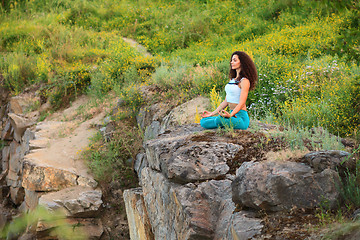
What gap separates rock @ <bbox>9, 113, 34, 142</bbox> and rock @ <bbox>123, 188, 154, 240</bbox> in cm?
763

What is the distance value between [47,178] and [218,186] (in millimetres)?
5789

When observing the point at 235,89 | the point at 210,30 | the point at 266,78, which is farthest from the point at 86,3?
the point at 235,89

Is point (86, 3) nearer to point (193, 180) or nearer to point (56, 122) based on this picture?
point (56, 122)

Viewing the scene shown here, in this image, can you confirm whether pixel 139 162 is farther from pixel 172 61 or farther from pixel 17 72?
pixel 17 72

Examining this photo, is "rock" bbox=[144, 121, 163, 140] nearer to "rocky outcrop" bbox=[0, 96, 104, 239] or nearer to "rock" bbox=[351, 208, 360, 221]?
"rocky outcrop" bbox=[0, 96, 104, 239]

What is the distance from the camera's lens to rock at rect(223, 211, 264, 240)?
297 cm

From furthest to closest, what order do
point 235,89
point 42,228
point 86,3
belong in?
point 86,3, point 42,228, point 235,89

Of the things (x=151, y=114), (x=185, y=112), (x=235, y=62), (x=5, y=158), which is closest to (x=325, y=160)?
(x=235, y=62)

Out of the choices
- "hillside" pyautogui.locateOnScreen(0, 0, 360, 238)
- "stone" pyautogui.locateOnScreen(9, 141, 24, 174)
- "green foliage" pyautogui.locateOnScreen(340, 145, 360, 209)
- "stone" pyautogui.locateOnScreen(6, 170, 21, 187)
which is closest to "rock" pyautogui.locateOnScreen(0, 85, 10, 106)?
"hillside" pyautogui.locateOnScreen(0, 0, 360, 238)

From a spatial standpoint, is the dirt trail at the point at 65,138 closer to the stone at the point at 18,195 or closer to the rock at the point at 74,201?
the rock at the point at 74,201

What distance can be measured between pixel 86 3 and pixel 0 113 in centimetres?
957

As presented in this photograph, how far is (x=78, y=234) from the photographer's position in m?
7.48

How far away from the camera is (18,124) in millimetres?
12297

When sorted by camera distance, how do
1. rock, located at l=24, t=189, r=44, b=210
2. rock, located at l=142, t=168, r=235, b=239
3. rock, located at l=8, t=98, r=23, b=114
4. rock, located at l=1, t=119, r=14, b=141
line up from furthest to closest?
rock, located at l=8, t=98, r=23, b=114 → rock, located at l=1, t=119, r=14, b=141 → rock, located at l=24, t=189, r=44, b=210 → rock, located at l=142, t=168, r=235, b=239
